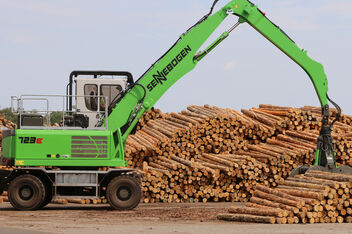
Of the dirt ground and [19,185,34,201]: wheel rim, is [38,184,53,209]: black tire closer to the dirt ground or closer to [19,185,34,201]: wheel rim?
the dirt ground

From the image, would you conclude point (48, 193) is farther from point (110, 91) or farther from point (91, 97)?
point (110, 91)

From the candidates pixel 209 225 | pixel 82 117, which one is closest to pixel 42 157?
pixel 82 117

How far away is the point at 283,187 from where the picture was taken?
18.0m

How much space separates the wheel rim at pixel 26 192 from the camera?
19.3m

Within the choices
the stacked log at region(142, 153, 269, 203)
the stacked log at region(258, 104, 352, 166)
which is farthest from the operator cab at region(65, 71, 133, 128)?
the stacked log at region(258, 104, 352, 166)

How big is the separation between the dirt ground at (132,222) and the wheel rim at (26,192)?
0.54m

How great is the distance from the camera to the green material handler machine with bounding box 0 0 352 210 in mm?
19406

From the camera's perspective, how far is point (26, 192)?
19.3 metres

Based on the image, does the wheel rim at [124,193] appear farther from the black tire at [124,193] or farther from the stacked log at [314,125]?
the stacked log at [314,125]

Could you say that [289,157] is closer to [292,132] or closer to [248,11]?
[292,132]

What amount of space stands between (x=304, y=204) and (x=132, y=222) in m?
4.32

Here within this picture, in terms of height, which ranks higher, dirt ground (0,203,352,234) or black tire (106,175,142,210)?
black tire (106,175,142,210)

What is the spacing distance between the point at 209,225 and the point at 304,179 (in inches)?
146

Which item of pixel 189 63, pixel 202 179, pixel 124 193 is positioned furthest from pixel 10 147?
pixel 202 179
